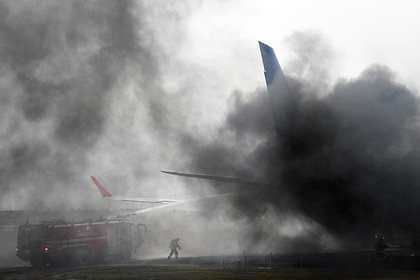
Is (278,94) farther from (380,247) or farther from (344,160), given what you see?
(380,247)

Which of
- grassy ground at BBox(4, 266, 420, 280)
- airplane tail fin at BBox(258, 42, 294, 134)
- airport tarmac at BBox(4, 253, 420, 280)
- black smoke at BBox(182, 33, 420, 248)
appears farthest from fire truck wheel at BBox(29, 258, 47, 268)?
airplane tail fin at BBox(258, 42, 294, 134)

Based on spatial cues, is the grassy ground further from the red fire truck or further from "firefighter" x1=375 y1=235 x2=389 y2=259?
"firefighter" x1=375 y1=235 x2=389 y2=259

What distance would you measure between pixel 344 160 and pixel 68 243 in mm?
22086

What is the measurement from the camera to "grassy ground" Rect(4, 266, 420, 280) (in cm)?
3488

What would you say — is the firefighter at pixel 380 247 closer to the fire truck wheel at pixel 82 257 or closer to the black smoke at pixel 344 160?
the black smoke at pixel 344 160

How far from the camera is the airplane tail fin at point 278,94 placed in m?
51.2

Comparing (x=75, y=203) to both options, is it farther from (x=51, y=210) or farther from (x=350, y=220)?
(x=350, y=220)

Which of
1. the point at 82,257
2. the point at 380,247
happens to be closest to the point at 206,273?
the point at 380,247

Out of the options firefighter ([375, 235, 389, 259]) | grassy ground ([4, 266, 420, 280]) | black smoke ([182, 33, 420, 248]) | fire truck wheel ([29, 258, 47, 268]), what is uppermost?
black smoke ([182, 33, 420, 248])

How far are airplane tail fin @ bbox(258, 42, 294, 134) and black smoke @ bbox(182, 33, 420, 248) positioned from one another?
506 millimetres

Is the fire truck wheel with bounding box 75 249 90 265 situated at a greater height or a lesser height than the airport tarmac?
greater

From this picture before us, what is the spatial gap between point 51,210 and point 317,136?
1399 inches

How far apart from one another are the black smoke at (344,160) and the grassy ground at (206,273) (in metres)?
10.7

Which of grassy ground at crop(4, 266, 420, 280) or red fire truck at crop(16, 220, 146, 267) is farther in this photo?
red fire truck at crop(16, 220, 146, 267)
